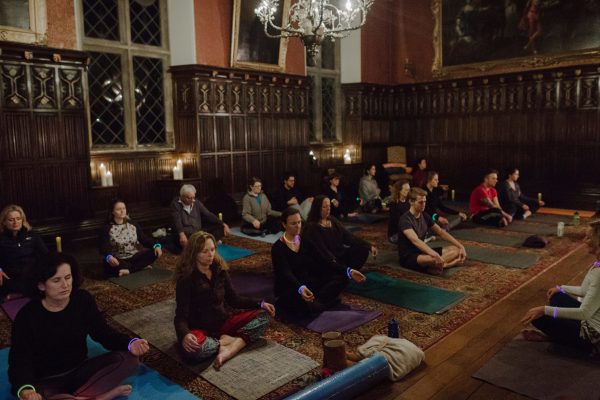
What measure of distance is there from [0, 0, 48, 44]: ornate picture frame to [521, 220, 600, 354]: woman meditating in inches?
269

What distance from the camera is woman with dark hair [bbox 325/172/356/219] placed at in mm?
8758

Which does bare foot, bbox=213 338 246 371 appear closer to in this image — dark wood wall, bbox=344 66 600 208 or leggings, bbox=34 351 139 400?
leggings, bbox=34 351 139 400

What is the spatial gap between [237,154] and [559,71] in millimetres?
6583

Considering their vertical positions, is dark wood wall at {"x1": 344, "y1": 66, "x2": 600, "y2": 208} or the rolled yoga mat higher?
Result: dark wood wall at {"x1": 344, "y1": 66, "x2": 600, "y2": 208}

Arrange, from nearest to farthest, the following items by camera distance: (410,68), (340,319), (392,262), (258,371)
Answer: (258,371), (340,319), (392,262), (410,68)

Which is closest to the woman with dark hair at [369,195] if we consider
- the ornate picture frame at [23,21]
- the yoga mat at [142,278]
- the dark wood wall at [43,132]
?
the yoga mat at [142,278]

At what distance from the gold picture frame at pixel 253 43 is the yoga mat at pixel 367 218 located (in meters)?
3.39

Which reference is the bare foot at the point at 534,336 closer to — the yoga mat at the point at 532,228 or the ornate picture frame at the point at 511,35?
the yoga mat at the point at 532,228

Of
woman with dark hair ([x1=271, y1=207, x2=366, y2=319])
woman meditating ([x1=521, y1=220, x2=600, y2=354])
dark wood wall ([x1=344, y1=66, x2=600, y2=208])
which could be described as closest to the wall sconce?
dark wood wall ([x1=344, y1=66, x2=600, y2=208])

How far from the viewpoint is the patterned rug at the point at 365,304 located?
353 cm

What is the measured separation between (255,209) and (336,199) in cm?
157

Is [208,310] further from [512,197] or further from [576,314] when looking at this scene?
[512,197]

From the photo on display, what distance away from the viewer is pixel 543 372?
10.8 ft

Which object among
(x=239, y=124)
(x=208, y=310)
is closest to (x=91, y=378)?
(x=208, y=310)
